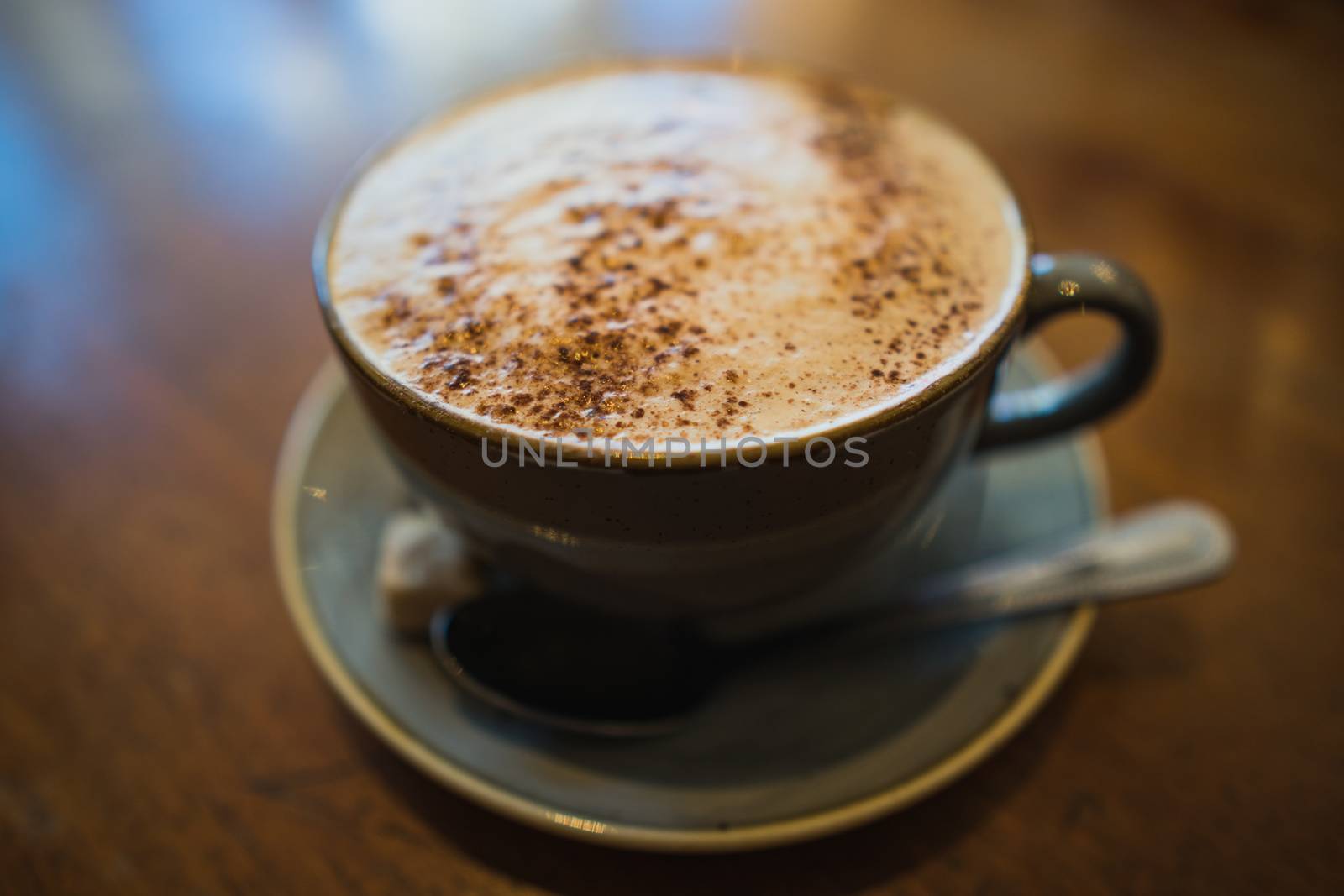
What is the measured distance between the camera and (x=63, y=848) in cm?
60

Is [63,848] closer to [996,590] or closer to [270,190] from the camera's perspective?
[996,590]

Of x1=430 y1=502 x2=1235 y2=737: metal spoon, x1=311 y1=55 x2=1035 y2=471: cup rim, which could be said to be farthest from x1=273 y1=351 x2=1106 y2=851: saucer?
x1=311 y1=55 x2=1035 y2=471: cup rim

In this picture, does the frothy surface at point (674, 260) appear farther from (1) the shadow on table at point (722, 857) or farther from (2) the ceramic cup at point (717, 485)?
(1) the shadow on table at point (722, 857)

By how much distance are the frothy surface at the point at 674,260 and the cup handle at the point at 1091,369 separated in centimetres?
3

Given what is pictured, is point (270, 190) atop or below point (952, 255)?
below

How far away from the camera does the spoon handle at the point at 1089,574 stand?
2.22 feet

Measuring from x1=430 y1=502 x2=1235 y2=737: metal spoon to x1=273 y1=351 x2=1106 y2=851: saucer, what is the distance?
14mm

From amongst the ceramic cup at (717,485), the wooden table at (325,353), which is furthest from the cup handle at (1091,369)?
the wooden table at (325,353)

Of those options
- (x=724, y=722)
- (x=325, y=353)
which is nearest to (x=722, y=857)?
(x=724, y=722)

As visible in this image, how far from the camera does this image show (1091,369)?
28.0 inches

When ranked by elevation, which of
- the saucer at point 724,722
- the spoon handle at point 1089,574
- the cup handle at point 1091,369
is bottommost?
the saucer at point 724,722

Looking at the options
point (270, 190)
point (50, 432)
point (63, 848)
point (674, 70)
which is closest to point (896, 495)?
point (674, 70)

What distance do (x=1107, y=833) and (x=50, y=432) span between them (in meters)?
0.91

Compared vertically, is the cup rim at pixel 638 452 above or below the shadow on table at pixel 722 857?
above
